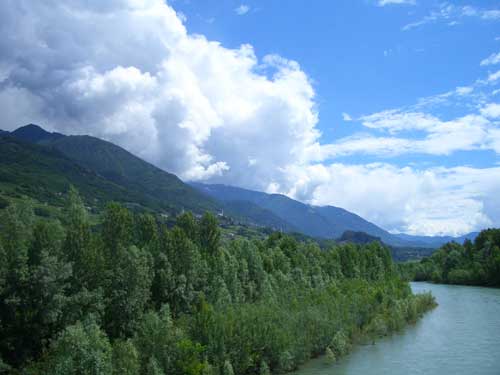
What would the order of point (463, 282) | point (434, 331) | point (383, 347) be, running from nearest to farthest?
point (383, 347)
point (434, 331)
point (463, 282)

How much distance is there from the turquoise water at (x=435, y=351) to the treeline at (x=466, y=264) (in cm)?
5185

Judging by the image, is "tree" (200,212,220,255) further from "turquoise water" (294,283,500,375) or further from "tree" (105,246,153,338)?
"turquoise water" (294,283,500,375)

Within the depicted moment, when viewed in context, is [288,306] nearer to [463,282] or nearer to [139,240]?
[139,240]

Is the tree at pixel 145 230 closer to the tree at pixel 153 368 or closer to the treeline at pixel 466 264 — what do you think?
the tree at pixel 153 368

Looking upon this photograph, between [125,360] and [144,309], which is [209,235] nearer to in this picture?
[144,309]

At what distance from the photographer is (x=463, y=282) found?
144125mm

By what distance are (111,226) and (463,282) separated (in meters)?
121

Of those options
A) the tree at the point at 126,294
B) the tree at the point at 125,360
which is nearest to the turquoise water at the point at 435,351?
the tree at the point at 126,294

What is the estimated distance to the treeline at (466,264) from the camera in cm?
13512

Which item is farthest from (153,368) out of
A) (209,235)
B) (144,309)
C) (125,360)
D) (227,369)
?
(209,235)

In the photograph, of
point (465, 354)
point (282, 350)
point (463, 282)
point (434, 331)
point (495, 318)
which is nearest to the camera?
point (282, 350)

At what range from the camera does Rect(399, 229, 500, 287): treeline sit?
13512 centimetres


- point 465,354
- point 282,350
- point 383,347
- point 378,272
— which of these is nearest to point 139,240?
point 282,350

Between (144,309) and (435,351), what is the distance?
120ft
